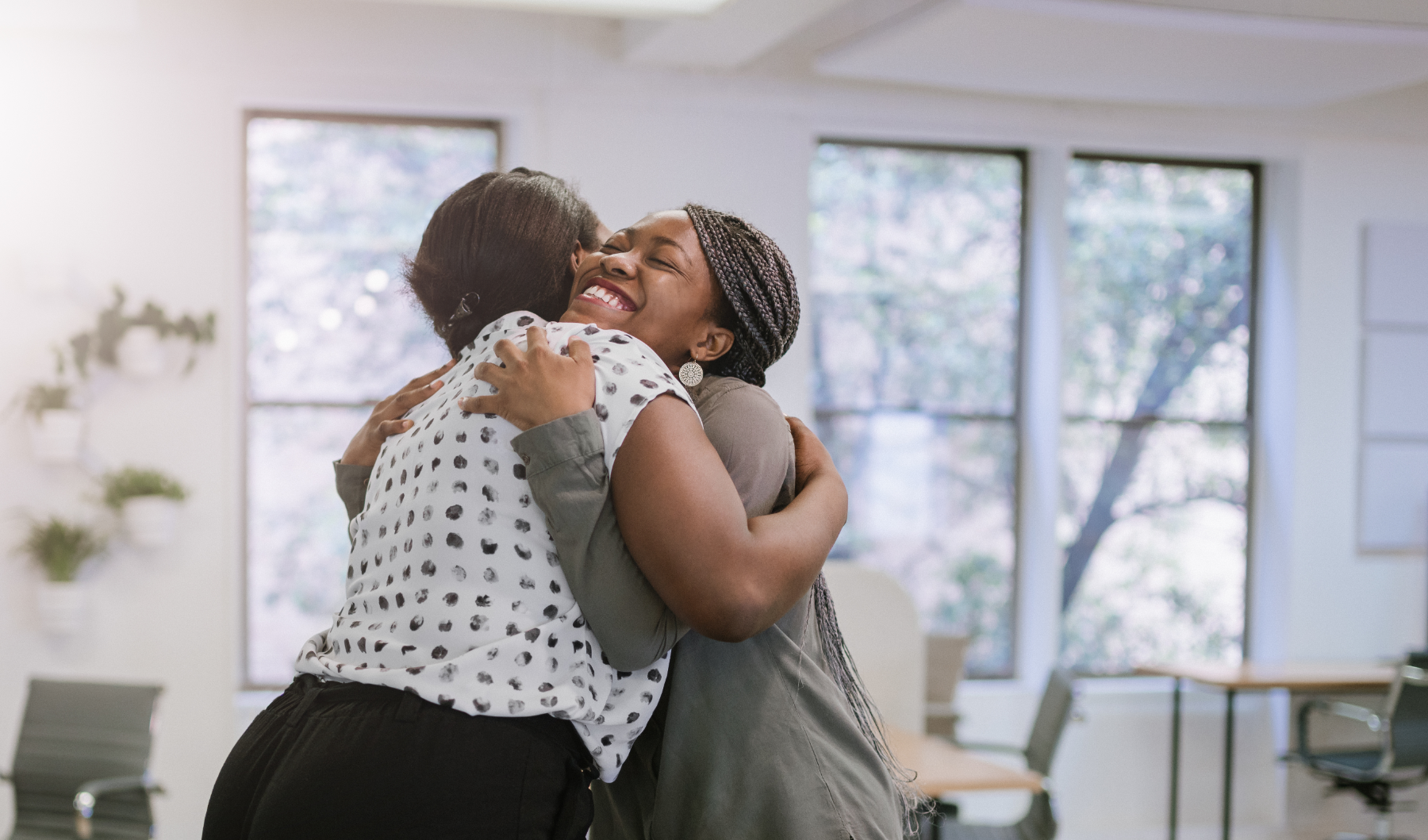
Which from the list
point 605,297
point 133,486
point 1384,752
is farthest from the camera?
point 1384,752

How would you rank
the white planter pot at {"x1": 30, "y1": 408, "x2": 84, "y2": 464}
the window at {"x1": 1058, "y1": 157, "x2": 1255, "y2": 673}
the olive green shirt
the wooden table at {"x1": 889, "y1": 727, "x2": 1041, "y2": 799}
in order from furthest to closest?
the window at {"x1": 1058, "y1": 157, "x2": 1255, "y2": 673}
the white planter pot at {"x1": 30, "y1": 408, "x2": 84, "y2": 464}
the wooden table at {"x1": 889, "y1": 727, "x2": 1041, "y2": 799}
the olive green shirt

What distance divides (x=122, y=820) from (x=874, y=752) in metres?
3.14

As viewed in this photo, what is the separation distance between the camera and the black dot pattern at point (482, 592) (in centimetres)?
112

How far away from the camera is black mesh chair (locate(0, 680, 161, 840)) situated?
3695mm

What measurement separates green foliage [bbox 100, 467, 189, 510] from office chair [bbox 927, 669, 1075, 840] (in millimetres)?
2867

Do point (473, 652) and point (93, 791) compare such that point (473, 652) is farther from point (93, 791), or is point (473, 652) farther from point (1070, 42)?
point (1070, 42)

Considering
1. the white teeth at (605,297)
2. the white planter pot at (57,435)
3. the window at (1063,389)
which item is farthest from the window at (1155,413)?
the white teeth at (605,297)

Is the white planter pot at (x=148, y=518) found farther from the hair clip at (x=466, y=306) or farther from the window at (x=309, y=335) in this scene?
the hair clip at (x=466, y=306)

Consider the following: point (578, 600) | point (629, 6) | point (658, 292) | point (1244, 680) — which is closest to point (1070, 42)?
point (629, 6)

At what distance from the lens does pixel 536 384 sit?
3.84ft

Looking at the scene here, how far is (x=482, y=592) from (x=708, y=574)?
21 cm

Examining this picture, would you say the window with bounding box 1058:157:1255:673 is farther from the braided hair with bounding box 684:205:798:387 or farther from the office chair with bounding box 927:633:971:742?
the braided hair with bounding box 684:205:798:387

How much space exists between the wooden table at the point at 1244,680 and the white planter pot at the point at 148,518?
12.4 feet

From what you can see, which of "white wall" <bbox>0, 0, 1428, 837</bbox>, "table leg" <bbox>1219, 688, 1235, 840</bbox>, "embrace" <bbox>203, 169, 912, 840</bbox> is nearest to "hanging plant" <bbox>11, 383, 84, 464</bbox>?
"white wall" <bbox>0, 0, 1428, 837</bbox>
